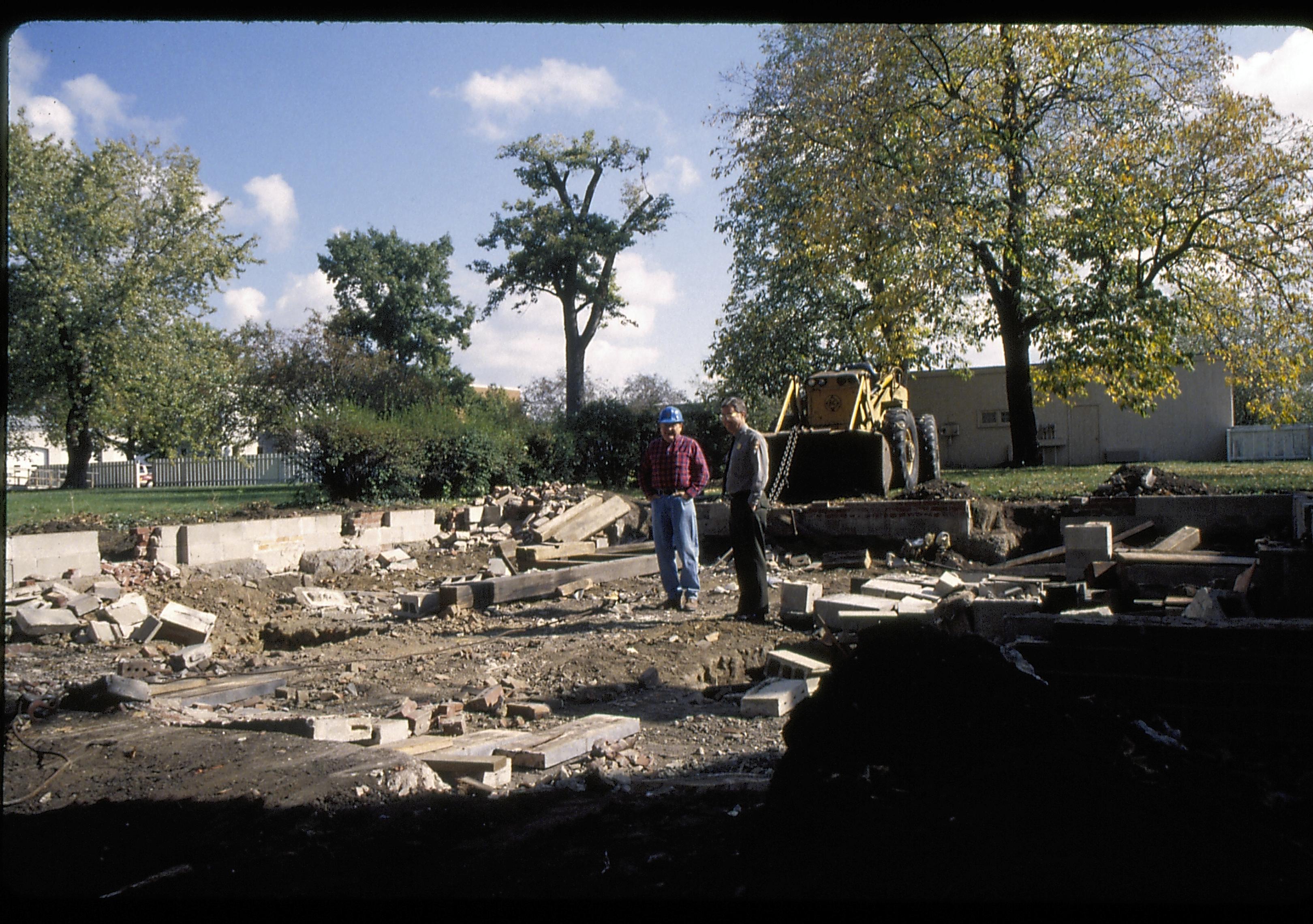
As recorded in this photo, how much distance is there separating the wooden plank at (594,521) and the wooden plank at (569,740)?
8121 mm

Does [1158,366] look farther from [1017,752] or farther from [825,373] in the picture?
[1017,752]

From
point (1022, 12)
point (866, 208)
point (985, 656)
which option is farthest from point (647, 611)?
point (866, 208)

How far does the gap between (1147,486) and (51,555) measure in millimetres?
12225

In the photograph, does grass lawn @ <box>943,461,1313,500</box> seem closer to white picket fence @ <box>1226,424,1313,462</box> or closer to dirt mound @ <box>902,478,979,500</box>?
dirt mound @ <box>902,478,979,500</box>

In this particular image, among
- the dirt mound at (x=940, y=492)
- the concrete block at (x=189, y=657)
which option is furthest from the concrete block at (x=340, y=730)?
the dirt mound at (x=940, y=492)

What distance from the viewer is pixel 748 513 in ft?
26.1

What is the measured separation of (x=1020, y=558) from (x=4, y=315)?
961 cm

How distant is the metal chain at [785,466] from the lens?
45.0ft

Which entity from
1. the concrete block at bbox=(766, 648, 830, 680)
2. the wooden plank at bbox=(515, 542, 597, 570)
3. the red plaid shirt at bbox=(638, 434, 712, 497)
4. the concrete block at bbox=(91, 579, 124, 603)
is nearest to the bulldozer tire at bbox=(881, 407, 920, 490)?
the wooden plank at bbox=(515, 542, 597, 570)

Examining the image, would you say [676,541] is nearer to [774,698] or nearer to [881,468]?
[774,698]

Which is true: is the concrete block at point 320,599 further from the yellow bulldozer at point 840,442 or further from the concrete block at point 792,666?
the yellow bulldozer at point 840,442

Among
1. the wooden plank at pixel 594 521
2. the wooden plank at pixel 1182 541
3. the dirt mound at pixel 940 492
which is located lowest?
the wooden plank at pixel 1182 541

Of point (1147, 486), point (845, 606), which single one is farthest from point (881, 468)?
point (845, 606)

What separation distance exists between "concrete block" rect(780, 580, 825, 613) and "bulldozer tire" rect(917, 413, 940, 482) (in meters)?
9.03
